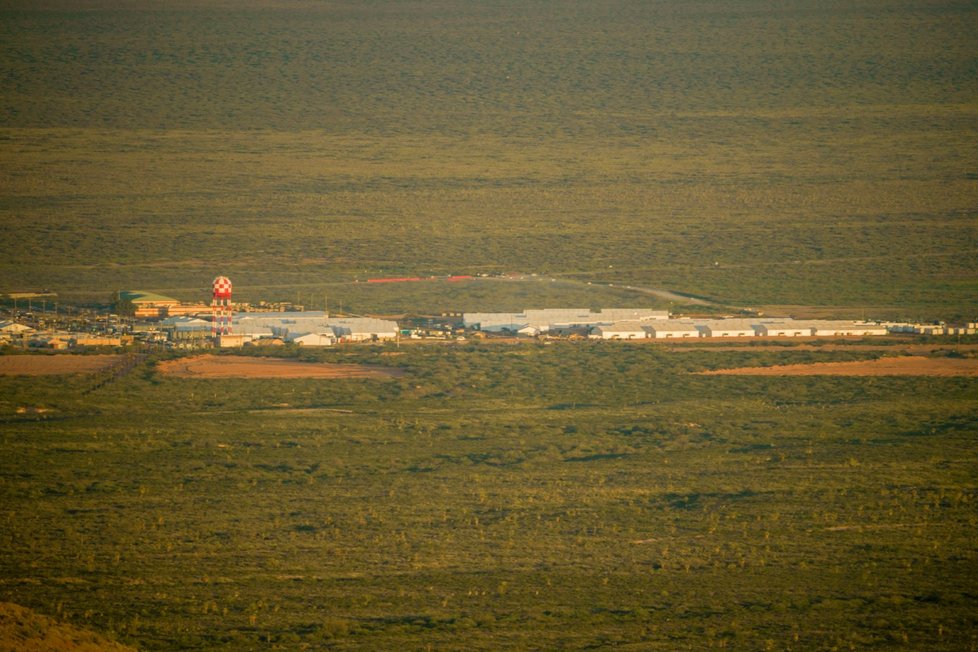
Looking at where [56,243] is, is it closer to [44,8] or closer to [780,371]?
[780,371]

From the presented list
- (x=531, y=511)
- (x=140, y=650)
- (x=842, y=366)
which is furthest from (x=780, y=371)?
(x=140, y=650)

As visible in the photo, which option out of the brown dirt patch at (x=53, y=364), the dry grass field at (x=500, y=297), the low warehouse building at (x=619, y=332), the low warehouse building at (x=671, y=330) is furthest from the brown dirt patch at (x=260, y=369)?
the low warehouse building at (x=671, y=330)

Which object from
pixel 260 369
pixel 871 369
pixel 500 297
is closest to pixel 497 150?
pixel 500 297

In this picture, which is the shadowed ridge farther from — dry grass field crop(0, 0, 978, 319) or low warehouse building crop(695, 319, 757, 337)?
dry grass field crop(0, 0, 978, 319)

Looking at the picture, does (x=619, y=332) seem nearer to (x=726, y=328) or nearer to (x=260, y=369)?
(x=726, y=328)

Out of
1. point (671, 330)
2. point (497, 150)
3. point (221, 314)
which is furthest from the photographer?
point (497, 150)

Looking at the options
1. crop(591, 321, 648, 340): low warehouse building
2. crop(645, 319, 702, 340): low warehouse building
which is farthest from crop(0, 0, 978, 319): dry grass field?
crop(645, 319, 702, 340): low warehouse building

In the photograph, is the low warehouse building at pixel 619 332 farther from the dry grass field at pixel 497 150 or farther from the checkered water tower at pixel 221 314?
the checkered water tower at pixel 221 314
